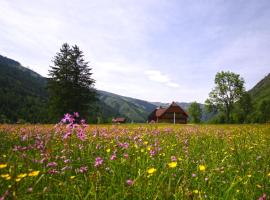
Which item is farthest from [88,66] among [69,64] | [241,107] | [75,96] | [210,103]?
[241,107]

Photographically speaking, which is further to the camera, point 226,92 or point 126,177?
point 226,92

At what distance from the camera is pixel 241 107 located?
106 metres

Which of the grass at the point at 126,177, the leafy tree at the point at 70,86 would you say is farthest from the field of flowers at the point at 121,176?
the leafy tree at the point at 70,86

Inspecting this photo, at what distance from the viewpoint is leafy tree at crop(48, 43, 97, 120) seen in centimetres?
4888

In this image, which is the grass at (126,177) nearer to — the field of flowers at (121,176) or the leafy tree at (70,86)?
the field of flowers at (121,176)

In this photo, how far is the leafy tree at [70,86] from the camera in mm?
48875

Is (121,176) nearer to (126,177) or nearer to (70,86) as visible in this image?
(126,177)

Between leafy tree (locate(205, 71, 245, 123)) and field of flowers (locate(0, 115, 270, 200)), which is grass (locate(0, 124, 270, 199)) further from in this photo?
leafy tree (locate(205, 71, 245, 123))

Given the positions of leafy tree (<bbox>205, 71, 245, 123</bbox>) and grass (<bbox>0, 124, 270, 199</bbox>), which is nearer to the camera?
grass (<bbox>0, 124, 270, 199</bbox>)

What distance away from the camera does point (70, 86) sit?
165 feet

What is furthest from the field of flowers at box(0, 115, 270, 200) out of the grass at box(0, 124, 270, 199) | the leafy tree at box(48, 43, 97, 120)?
the leafy tree at box(48, 43, 97, 120)

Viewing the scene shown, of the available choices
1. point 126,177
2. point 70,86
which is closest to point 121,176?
point 126,177

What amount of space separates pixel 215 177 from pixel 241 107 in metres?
108

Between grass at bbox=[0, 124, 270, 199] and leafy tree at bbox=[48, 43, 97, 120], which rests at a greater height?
leafy tree at bbox=[48, 43, 97, 120]
